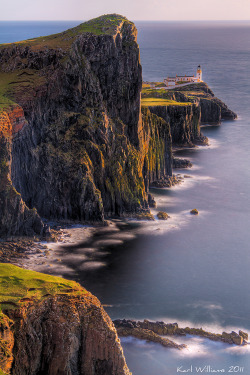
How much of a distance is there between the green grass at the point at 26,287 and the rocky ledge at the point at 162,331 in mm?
14698

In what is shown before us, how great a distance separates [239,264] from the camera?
67.3 m

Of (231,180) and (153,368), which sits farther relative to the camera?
(231,180)

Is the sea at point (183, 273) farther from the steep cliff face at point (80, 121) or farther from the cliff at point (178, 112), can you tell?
the cliff at point (178, 112)

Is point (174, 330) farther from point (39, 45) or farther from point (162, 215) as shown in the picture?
point (39, 45)

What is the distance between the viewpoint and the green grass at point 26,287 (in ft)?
112

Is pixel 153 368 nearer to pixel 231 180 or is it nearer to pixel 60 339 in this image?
pixel 60 339

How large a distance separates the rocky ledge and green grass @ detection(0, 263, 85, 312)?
48.2 ft

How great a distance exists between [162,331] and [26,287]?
18937 mm

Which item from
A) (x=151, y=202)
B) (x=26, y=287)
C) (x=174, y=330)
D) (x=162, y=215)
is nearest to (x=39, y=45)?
(x=151, y=202)

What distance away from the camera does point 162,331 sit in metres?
51.2

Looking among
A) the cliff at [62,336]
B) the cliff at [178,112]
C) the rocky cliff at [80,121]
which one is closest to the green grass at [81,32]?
the rocky cliff at [80,121]

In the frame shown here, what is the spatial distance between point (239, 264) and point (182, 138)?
6466cm

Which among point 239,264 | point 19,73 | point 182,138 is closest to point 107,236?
point 239,264

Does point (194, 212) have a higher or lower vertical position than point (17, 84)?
lower
